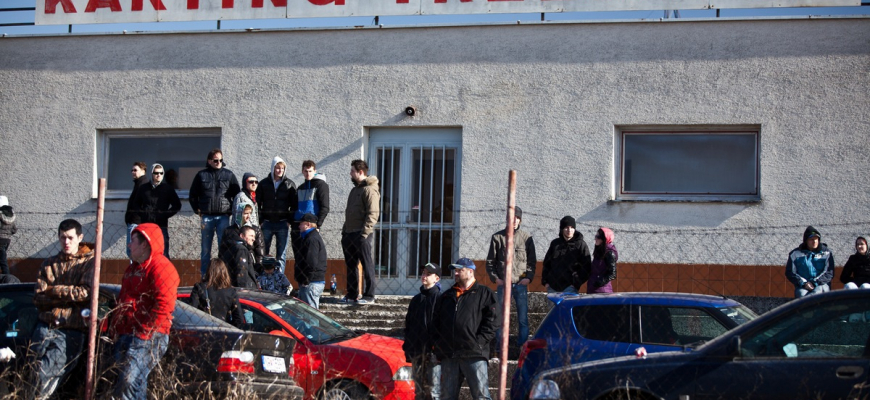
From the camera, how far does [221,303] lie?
784 cm

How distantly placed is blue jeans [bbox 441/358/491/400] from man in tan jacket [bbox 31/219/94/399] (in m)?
2.77

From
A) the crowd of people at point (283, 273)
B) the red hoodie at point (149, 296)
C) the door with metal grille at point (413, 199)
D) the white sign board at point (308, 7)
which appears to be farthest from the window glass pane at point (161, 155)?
the red hoodie at point (149, 296)

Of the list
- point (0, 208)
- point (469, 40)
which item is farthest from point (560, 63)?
point (0, 208)

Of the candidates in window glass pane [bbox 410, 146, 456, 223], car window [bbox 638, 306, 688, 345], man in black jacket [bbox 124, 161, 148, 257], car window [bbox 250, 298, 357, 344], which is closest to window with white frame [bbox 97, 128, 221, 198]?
man in black jacket [bbox 124, 161, 148, 257]

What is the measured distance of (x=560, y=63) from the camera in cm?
1194

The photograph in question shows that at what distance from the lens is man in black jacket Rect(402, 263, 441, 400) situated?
729cm

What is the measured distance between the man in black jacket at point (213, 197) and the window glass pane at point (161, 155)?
1.61 m

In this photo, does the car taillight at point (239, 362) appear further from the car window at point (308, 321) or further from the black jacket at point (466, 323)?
the black jacket at point (466, 323)

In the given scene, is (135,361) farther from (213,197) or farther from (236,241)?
(213,197)

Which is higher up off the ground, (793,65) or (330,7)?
(330,7)

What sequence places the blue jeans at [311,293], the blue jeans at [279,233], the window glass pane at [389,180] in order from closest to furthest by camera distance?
the blue jeans at [311,293]
the blue jeans at [279,233]
the window glass pane at [389,180]

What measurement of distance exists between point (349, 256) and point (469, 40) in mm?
3401

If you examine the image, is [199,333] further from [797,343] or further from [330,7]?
[330,7]

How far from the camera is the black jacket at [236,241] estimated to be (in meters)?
10.4
